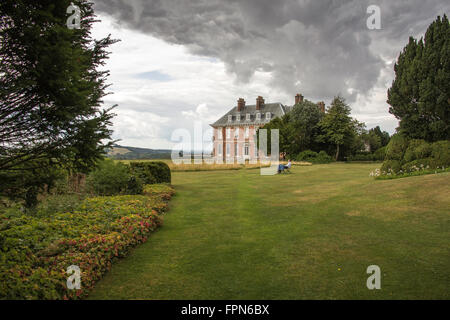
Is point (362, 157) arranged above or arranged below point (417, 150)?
below

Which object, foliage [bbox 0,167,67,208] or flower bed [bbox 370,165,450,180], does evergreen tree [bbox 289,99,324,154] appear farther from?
foliage [bbox 0,167,67,208]

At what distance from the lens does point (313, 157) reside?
4353 cm

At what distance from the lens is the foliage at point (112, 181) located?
38.3ft

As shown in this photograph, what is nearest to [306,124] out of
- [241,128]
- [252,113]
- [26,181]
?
[252,113]

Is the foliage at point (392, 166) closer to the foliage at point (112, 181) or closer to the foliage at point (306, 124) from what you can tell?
the foliage at point (112, 181)

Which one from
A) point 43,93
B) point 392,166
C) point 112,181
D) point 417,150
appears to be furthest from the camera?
point 392,166

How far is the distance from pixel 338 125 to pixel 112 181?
39.9m

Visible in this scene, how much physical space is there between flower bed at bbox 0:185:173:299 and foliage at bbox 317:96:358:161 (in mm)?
41362

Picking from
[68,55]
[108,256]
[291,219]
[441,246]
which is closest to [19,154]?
[68,55]

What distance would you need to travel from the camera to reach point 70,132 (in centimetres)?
471

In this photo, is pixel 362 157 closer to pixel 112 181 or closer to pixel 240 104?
pixel 240 104

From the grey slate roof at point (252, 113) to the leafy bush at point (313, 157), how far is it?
11214 millimetres

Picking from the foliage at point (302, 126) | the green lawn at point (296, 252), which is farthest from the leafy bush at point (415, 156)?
the foliage at point (302, 126)
